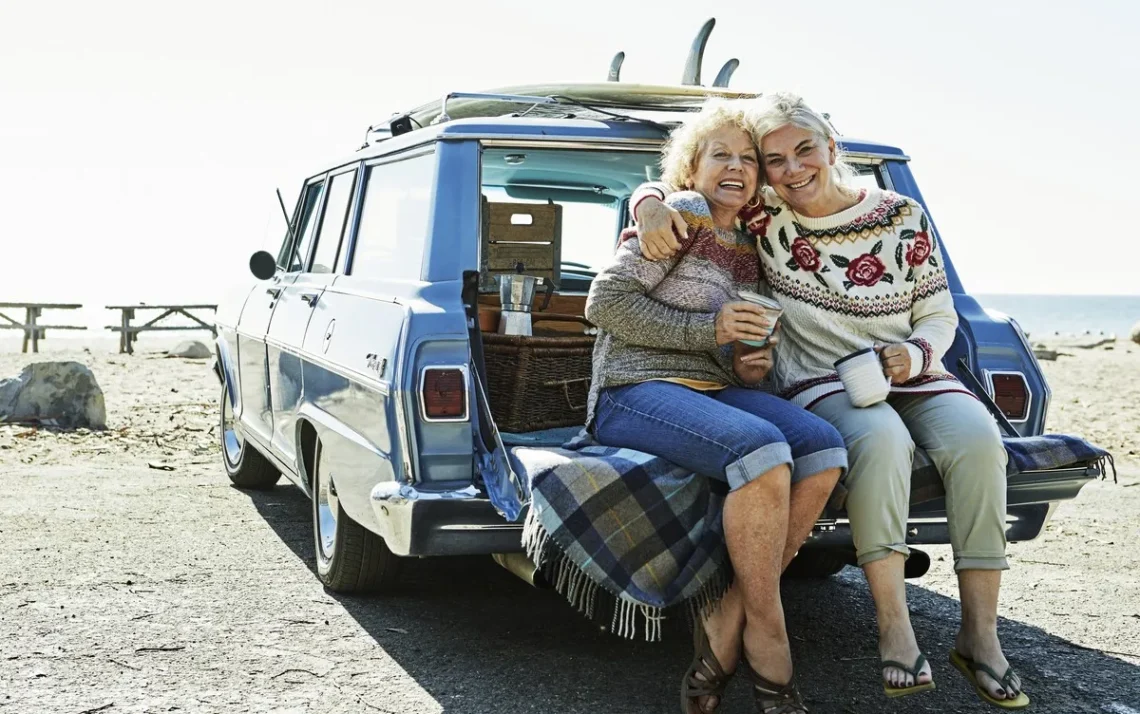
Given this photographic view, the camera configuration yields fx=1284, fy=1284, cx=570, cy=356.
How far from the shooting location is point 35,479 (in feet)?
27.3

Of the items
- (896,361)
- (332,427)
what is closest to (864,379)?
(896,361)

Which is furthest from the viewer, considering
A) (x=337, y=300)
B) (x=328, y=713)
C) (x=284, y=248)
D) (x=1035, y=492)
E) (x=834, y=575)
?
(x=284, y=248)

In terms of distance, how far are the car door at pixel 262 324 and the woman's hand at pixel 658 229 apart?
267 cm

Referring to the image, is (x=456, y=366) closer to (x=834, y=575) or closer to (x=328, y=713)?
(x=328, y=713)

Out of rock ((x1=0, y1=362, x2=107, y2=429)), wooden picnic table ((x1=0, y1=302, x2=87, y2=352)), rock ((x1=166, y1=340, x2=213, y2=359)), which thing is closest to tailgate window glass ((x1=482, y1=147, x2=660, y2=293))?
rock ((x1=0, y1=362, x2=107, y2=429))

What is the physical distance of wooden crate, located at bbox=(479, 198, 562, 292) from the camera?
5895mm

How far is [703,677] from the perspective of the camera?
11.7 feet

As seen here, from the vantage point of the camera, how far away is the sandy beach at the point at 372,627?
12.8 feet

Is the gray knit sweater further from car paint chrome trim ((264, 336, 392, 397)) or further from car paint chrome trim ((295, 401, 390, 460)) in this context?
car paint chrome trim ((295, 401, 390, 460))

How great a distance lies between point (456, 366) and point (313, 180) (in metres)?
2.97

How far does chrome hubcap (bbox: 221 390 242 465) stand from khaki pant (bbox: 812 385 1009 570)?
489 cm

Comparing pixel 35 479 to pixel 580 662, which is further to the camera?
pixel 35 479

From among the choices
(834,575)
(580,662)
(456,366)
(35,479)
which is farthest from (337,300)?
(35,479)

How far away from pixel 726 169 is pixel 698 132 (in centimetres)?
16
